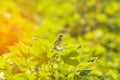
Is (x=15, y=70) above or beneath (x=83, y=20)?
beneath

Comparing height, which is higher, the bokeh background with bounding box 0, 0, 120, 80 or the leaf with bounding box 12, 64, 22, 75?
the bokeh background with bounding box 0, 0, 120, 80

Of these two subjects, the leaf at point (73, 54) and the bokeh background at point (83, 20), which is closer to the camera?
the leaf at point (73, 54)

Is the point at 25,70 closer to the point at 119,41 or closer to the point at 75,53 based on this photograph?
the point at 75,53

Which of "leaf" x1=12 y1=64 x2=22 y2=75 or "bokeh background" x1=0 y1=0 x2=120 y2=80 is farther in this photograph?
"bokeh background" x1=0 y1=0 x2=120 y2=80

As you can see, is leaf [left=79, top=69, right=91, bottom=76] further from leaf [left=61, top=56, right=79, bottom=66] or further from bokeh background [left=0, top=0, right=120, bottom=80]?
bokeh background [left=0, top=0, right=120, bottom=80]

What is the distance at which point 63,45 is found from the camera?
2.79 meters

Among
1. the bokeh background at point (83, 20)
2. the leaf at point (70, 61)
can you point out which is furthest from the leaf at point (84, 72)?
the bokeh background at point (83, 20)

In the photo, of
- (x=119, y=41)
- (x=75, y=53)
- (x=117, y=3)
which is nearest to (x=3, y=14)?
(x=119, y=41)

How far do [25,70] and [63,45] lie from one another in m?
0.26

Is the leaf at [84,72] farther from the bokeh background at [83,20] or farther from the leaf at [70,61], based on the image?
the bokeh background at [83,20]

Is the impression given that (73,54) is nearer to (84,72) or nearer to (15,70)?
(84,72)

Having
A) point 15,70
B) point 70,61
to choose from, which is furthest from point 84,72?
point 15,70

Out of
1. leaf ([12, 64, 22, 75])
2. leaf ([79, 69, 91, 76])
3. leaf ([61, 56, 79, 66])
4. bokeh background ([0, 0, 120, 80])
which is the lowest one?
leaf ([79, 69, 91, 76])

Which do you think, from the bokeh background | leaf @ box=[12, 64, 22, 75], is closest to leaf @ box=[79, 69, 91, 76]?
leaf @ box=[12, 64, 22, 75]
